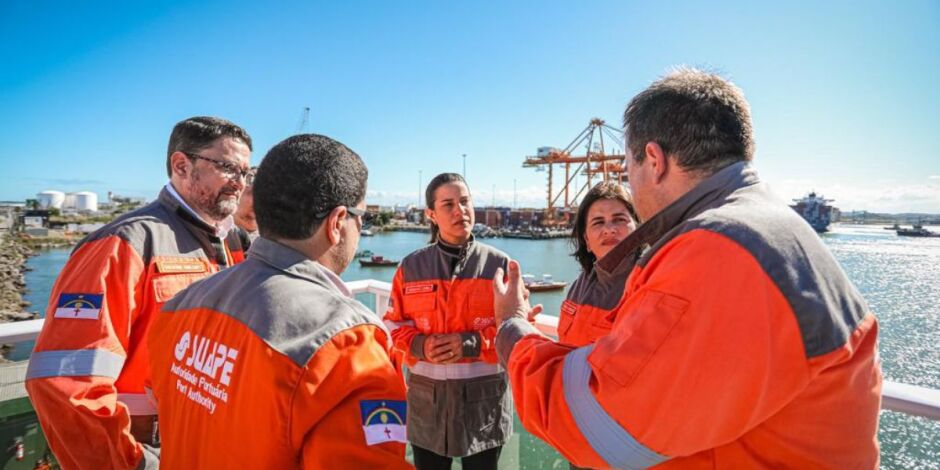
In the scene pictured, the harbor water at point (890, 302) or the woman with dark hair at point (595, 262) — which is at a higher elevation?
the woman with dark hair at point (595, 262)

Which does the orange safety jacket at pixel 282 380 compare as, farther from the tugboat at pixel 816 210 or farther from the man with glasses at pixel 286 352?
the tugboat at pixel 816 210

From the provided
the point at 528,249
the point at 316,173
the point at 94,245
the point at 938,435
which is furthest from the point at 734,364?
the point at 528,249

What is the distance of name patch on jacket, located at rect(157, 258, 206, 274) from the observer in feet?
4.62

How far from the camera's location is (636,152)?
3.60 ft

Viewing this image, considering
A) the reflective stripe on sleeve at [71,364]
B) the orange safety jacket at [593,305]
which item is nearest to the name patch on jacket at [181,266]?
the reflective stripe on sleeve at [71,364]

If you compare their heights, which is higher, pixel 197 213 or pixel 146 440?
pixel 197 213

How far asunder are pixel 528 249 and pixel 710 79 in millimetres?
53246

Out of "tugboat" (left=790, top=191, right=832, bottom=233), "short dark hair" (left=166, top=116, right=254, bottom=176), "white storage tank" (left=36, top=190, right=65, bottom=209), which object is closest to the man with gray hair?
"short dark hair" (left=166, top=116, right=254, bottom=176)

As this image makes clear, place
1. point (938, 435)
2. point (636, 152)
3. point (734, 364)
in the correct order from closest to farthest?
1. point (734, 364)
2. point (636, 152)
3. point (938, 435)

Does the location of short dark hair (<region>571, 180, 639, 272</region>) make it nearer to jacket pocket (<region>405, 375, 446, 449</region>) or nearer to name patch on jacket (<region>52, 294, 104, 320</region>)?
jacket pocket (<region>405, 375, 446, 449</region>)

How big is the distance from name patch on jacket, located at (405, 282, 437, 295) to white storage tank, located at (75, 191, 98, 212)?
419 ft

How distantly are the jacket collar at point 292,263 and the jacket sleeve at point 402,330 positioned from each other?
1135 mm

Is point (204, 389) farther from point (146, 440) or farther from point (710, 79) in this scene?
point (710, 79)

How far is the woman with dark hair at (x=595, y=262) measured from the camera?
181 centimetres
